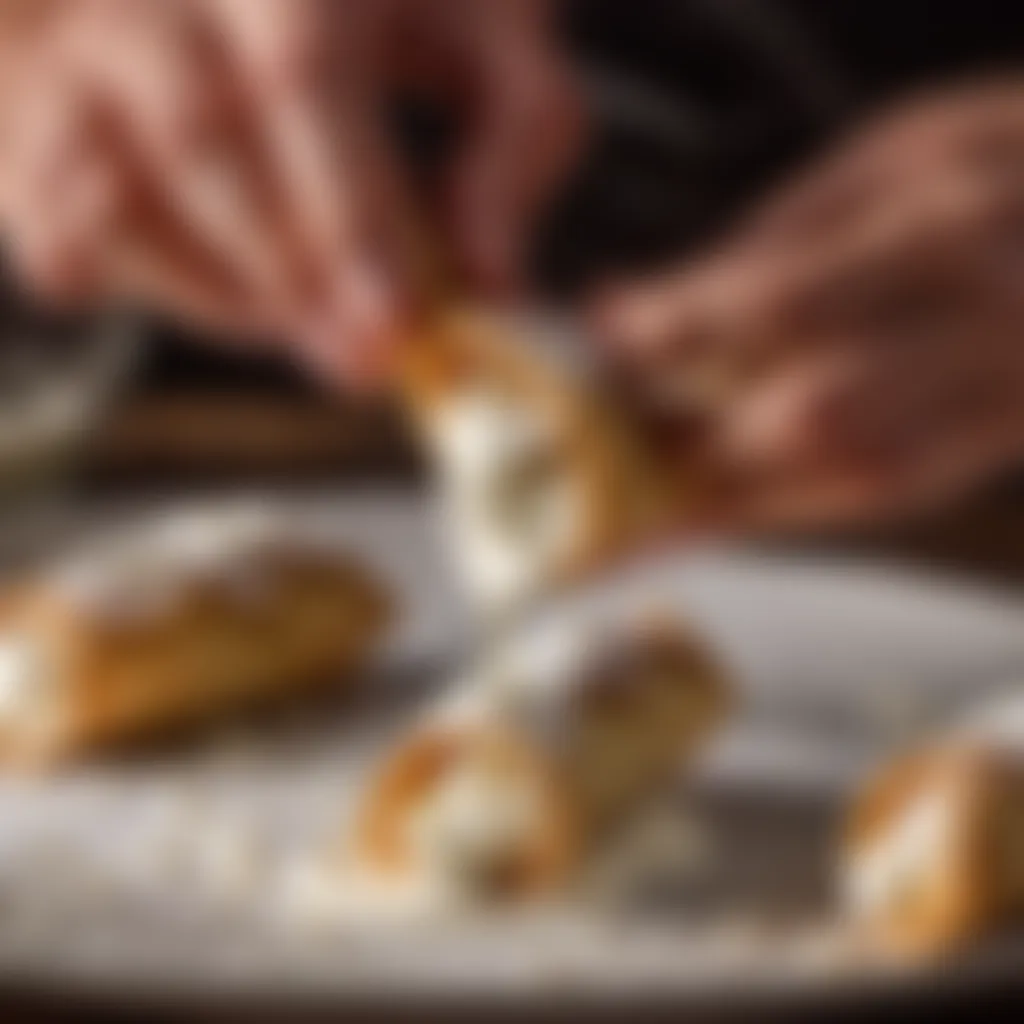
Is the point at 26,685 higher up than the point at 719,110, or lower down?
lower down

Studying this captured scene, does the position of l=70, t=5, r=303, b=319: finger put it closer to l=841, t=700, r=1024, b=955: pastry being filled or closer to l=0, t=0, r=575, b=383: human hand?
l=0, t=0, r=575, b=383: human hand

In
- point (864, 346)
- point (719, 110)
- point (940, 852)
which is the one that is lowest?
point (940, 852)

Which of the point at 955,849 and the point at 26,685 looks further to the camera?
the point at 26,685

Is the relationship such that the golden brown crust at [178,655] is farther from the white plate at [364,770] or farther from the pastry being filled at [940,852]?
the pastry being filled at [940,852]

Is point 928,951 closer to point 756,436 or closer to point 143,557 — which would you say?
point 756,436

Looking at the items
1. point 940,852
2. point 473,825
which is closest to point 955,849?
point 940,852

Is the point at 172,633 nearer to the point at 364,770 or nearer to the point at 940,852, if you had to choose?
the point at 364,770
